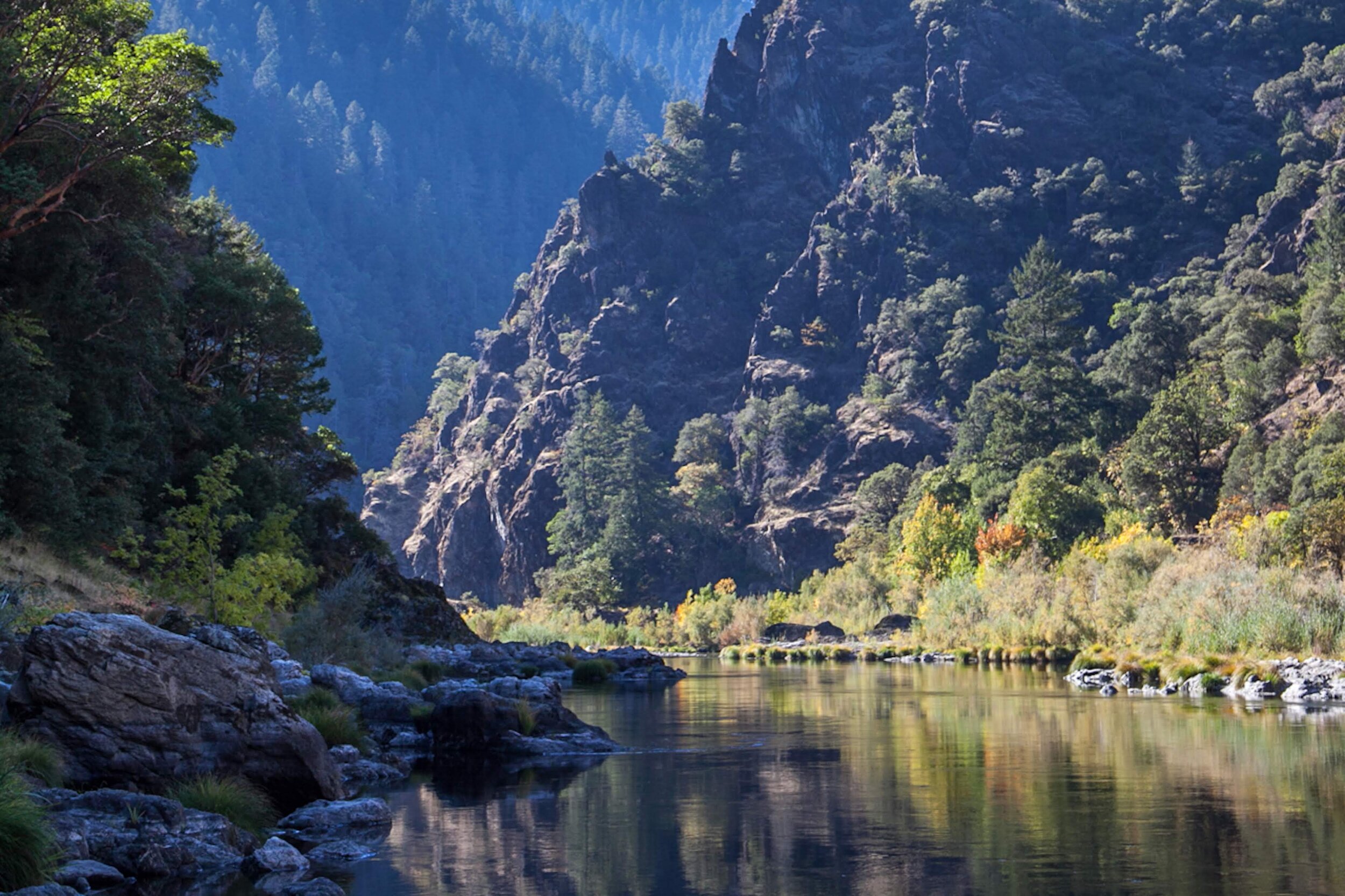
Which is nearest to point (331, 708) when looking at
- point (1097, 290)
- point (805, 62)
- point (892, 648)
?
point (892, 648)

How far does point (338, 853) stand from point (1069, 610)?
51.6 metres

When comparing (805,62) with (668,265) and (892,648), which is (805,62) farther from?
(892,648)

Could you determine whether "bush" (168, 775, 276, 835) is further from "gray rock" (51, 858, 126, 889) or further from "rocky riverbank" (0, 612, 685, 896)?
"gray rock" (51, 858, 126, 889)

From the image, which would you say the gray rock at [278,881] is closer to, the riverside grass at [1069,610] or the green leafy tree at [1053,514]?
the riverside grass at [1069,610]

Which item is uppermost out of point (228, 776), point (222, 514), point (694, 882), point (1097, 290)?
point (1097, 290)

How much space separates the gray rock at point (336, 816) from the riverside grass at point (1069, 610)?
33.5 m

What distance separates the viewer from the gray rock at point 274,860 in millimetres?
16547

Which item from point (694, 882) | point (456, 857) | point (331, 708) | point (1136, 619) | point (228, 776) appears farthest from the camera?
point (1136, 619)

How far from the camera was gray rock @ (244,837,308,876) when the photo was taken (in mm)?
16547

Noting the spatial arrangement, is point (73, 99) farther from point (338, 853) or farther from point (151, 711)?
point (338, 853)

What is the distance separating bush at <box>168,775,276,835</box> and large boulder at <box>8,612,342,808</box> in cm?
30

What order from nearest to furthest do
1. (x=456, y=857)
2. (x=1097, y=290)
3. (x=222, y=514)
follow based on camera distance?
1. (x=456, y=857)
2. (x=222, y=514)
3. (x=1097, y=290)

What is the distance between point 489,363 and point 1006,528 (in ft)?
387

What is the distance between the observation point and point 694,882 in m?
16.1
